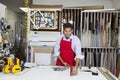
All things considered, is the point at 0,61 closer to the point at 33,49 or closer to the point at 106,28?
the point at 33,49

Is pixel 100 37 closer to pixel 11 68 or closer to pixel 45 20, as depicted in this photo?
pixel 45 20

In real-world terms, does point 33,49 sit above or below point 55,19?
below

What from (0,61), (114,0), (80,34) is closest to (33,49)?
(80,34)

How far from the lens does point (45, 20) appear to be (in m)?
4.36

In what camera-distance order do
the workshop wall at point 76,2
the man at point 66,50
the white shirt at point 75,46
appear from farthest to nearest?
the workshop wall at point 76,2 → the man at point 66,50 → the white shirt at point 75,46

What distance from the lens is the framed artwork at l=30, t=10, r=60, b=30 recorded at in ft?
14.3

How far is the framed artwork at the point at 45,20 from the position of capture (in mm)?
4355

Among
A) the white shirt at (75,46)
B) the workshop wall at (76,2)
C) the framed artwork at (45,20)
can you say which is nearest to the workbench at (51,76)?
the white shirt at (75,46)

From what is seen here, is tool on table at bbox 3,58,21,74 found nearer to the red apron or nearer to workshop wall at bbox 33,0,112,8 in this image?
the red apron

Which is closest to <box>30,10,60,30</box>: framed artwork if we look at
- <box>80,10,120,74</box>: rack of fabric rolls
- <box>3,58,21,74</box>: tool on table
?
<box>80,10,120,74</box>: rack of fabric rolls

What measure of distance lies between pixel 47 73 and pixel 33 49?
2.07 metres

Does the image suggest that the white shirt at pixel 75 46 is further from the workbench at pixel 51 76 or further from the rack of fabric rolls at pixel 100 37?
the rack of fabric rolls at pixel 100 37

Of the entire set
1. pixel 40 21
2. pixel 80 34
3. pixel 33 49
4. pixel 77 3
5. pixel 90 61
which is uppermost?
pixel 77 3

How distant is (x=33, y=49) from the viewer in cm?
437
